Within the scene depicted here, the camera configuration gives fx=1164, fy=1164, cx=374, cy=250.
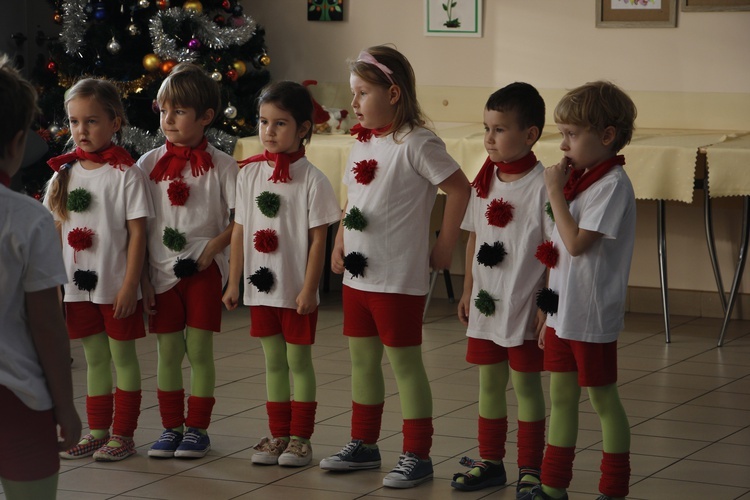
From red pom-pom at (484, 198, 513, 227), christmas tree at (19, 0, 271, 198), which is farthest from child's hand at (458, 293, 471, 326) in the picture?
christmas tree at (19, 0, 271, 198)

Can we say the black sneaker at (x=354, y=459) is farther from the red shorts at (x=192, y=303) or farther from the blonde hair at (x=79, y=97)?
the blonde hair at (x=79, y=97)

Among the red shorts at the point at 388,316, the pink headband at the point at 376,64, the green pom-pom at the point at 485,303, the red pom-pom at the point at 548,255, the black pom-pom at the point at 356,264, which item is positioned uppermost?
the pink headband at the point at 376,64

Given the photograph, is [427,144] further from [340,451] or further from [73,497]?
[73,497]

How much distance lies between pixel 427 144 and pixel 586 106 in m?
0.53

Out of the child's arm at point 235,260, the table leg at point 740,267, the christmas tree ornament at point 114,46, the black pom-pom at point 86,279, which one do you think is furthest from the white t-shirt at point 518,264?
the christmas tree ornament at point 114,46

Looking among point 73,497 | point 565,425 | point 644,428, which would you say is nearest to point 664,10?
point 644,428

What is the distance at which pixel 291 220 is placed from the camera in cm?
342

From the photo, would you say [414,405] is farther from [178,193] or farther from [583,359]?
[178,193]

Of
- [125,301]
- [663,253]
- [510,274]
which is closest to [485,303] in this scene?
[510,274]

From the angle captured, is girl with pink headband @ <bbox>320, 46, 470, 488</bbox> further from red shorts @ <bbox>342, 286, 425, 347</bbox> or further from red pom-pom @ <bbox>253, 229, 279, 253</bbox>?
red pom-pom @ <bbox>253, 229, 279, 253</bbox>

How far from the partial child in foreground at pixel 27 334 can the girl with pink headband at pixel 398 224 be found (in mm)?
1405

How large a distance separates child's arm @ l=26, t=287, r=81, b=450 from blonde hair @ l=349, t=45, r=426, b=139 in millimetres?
1506

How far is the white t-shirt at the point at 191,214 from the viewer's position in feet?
11.6

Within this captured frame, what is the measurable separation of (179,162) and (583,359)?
1408 millimetres
